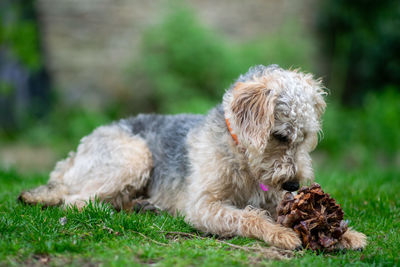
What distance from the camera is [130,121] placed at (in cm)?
612

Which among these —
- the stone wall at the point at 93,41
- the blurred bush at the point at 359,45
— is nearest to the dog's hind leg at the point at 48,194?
the stone wall at the point at 93,41

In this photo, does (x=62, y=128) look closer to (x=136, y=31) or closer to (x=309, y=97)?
(x=136, y=31)

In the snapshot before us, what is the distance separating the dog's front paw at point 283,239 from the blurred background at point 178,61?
7225 millimetres

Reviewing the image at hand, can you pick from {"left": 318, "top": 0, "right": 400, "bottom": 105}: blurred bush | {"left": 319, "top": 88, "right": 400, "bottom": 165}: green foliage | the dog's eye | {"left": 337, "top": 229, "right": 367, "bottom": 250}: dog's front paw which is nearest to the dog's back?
the dog's eye

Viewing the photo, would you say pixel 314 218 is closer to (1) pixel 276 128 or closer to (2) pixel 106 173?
(1) pixel 276 128

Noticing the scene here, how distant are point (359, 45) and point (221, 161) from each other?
12833mm

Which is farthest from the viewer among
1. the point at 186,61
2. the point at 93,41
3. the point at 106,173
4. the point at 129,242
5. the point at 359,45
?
the point at 359,45

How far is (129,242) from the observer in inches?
156

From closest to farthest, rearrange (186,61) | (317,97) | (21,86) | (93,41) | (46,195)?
(317,97) < (46,195) < (186,61) < (21,86) < (93,41)

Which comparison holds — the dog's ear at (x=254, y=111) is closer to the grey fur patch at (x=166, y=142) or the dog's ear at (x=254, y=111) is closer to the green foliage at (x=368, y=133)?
the grey fur patch at (x=166, y=142)

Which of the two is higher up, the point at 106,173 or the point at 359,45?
the point at 359,45

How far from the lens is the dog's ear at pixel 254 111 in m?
4.12

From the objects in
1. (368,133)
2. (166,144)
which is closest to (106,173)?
(166,144)

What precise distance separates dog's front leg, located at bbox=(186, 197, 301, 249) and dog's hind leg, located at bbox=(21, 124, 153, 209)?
40.6 inches
